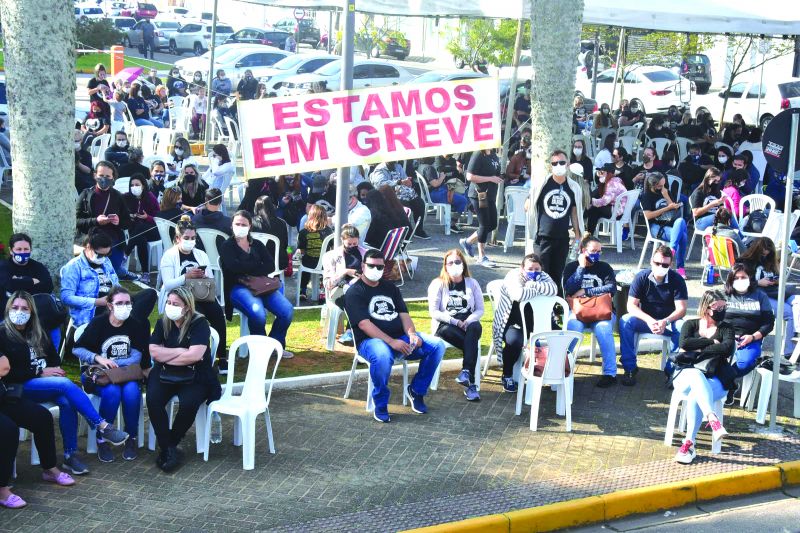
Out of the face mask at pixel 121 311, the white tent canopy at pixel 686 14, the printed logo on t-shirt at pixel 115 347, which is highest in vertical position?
the white tent canopy at pixel 686 14

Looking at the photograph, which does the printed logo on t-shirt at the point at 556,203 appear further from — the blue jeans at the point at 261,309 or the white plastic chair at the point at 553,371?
the blue jeans at the point at 261,309

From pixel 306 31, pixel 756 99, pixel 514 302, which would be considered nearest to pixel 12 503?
pixel 514 302

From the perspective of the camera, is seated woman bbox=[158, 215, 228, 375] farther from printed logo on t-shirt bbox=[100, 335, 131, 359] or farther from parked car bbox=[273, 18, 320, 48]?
parked car bbox=[273, 18, 320, 48]

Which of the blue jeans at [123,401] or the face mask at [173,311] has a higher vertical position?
the face mask at [173,311]

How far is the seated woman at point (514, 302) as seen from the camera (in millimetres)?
10242

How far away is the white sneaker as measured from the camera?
8812 millimetres

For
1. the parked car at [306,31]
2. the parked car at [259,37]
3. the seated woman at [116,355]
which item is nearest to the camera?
the seated woman at [116,355]

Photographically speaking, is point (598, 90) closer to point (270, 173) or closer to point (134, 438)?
point (270, 173)

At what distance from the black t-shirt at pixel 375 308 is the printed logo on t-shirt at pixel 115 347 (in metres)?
1.99

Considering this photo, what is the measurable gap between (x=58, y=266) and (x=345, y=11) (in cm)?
367

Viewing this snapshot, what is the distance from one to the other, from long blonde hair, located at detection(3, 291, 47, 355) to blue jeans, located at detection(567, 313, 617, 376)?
4.86m

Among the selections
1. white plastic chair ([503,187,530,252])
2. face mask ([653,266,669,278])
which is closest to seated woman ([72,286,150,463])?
face mask ([653,266,669,278])

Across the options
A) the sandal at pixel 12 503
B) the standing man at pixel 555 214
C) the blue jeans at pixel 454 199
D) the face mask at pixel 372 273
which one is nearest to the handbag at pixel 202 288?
the face mask at pixel 372 273

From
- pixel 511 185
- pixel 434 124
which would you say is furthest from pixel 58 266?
pixel 511 185
